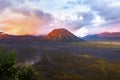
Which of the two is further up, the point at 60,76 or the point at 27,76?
the point at 27,76

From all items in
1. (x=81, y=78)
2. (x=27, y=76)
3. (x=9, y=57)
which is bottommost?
(x=81, y=78)

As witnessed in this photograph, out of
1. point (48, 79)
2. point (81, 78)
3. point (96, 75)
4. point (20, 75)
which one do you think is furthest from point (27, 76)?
point (96, 75)

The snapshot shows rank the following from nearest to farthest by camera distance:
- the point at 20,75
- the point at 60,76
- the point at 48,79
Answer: the point at 20,75 → the point at 48,79 → the point at 60,76

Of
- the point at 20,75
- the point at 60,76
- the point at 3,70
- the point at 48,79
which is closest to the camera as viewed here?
the point at 3,70

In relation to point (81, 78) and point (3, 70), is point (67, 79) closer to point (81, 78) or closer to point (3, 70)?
point (81, 78)

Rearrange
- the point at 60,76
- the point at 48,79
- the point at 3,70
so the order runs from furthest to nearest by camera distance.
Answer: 1. the point at 60,76
2. the point at 48,79
3. the point at 3,70

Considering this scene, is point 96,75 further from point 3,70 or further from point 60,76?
point 3,70

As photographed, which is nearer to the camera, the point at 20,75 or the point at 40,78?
the point at 20,75

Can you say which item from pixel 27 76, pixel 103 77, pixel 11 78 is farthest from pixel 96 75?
pixel 11 78

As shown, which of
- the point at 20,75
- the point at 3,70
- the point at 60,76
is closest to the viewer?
the point at 3,70
